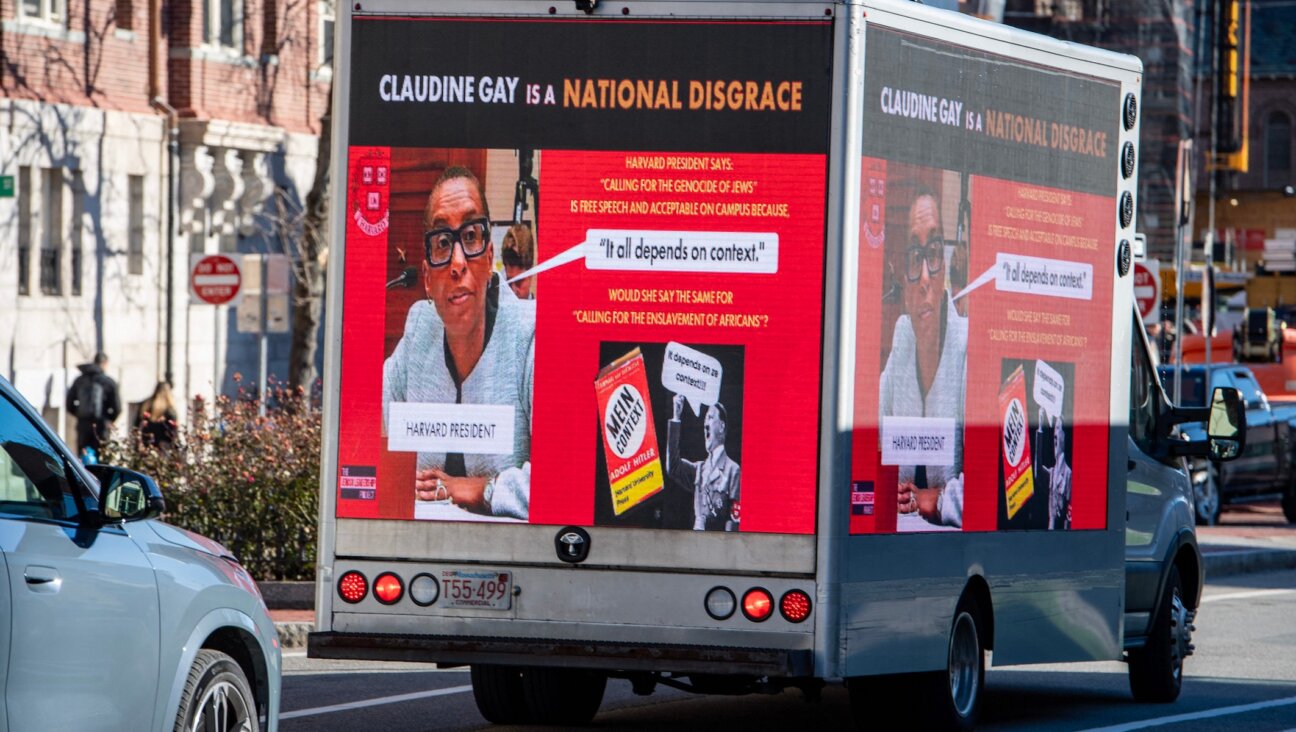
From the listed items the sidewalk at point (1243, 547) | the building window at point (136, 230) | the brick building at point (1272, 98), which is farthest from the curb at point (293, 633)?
the brick building at point (1272, 98)

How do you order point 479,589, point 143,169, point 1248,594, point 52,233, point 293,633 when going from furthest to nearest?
1. point 143,169
2. point 52,233
3. point 1248,594
4. point 293,633
5. point 479,589

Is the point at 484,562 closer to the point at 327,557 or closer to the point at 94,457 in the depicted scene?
the point at 327,557

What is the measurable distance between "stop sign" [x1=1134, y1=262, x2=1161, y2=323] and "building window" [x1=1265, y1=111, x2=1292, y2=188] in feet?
319

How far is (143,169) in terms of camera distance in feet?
108

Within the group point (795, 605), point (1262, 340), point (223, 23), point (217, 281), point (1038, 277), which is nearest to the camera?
point (795, 605)

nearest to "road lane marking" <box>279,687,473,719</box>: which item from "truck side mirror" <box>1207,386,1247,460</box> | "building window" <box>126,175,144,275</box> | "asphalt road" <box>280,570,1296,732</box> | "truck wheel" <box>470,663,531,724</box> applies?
"asphalt road" <box>280,570,1296,732</box>

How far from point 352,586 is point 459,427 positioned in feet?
2.47

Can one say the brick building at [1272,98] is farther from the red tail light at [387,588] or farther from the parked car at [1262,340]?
the red tail light at [387,588]

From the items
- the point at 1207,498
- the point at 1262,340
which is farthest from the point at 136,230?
the point at 1262,340

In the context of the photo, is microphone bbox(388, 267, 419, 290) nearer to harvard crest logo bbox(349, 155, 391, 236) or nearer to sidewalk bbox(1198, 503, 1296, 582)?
harvard crest logo bbox(349, 155, 391, 236)

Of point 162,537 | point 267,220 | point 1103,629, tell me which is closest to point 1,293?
point 267,220

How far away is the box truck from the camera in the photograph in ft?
29.6

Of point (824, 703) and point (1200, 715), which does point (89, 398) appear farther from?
point (1200, 715)

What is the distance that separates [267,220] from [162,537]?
29394mm
